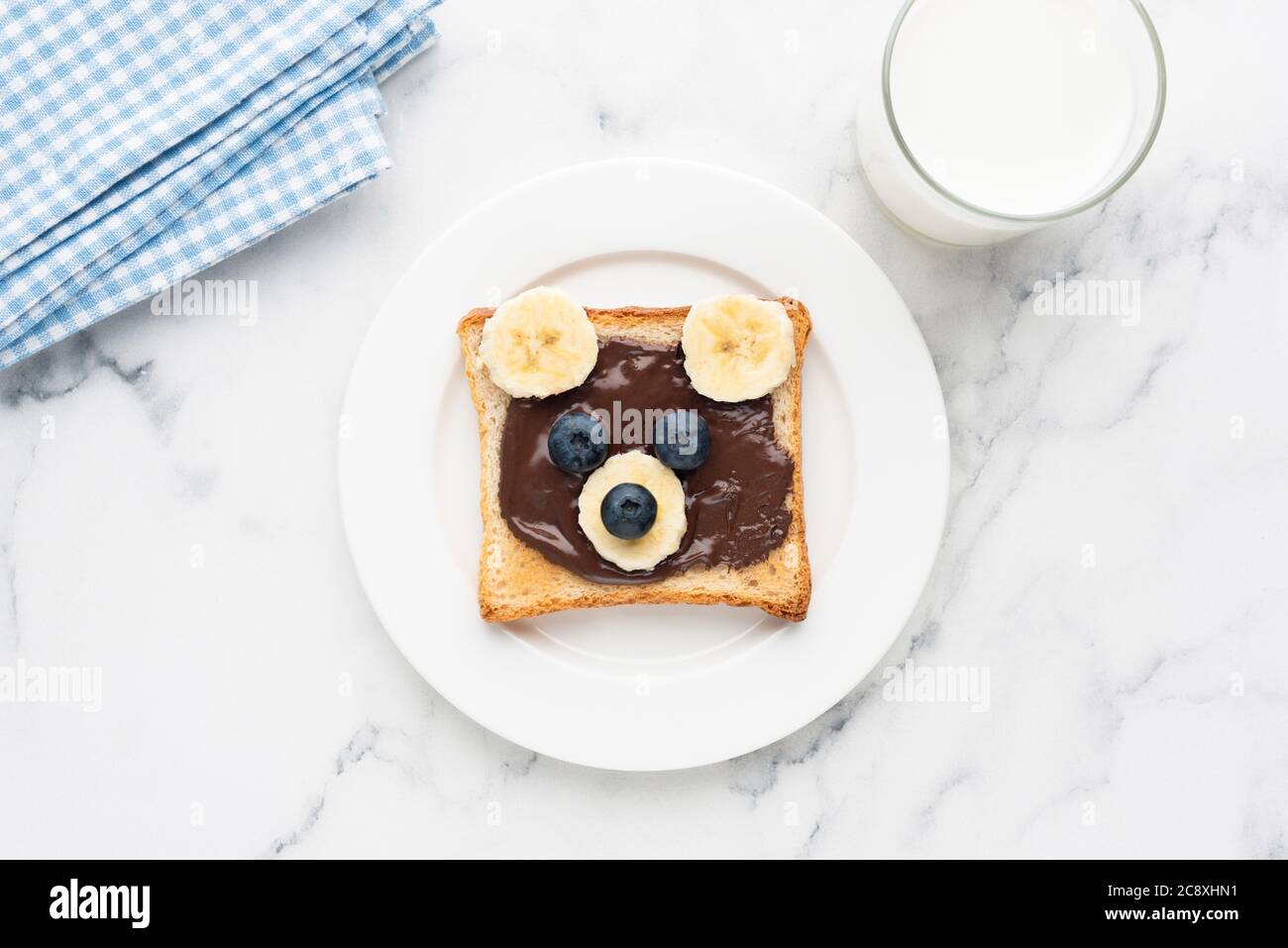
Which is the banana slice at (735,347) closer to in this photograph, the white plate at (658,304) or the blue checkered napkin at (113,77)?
the white plate at (658,304)

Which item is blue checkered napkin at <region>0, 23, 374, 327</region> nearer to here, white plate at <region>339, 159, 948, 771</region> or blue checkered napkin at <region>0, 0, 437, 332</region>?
blue checkered napkin at <region>0, 0, 437, 332</region>

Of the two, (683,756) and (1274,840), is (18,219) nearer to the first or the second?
(683,756)

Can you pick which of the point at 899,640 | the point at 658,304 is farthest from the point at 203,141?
the point at 899,640

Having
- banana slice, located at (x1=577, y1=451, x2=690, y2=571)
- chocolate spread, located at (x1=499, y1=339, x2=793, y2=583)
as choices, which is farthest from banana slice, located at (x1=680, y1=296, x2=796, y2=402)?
banana slice, located at (x1=577, y1=451, x2=690, y2=571)

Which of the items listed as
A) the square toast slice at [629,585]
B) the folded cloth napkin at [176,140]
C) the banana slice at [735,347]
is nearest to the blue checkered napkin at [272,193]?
the folded cloth napkin at [176,140]

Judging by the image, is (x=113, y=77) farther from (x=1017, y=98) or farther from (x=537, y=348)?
(x=1017, y=98)

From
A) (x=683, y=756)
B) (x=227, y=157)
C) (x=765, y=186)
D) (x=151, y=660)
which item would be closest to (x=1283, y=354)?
(x=765, y=186)
